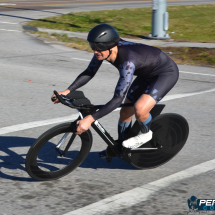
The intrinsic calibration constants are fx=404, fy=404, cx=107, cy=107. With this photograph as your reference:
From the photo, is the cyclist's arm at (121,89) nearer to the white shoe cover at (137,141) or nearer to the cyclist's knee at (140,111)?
the cyclist's knee at (140,111)

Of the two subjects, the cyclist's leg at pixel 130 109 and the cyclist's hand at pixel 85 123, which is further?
the cyclist's leg at pixel 130 109

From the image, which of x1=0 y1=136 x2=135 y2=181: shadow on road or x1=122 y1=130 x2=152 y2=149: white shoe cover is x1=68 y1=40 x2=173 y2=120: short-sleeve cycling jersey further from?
x1=0 y1=136 x2=135 y2=181: shadow on road

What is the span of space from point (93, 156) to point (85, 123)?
1336 mm

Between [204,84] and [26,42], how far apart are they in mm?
7942

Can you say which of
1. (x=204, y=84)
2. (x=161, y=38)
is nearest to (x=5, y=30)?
(x=161, y=38)

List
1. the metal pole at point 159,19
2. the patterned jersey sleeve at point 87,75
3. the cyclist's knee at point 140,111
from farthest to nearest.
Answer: the metal pole at point 159,19, the patterned jersey sleeve at point 87,75, the cyclist's knee at point 140,111

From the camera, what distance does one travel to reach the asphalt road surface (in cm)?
394

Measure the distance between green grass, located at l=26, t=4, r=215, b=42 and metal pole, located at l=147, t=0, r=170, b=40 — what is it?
77 cm

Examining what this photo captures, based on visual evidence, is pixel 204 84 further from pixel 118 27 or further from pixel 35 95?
pixel 118 27

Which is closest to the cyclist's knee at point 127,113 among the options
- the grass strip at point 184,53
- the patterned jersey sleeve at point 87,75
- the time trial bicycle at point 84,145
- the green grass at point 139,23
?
the time trial bicycle at point 84,145

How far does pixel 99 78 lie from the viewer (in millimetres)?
9914

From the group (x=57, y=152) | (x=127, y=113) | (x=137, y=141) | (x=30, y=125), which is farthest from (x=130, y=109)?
(x=30, y=125)

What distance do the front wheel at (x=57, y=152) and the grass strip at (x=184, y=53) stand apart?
824 centimetres

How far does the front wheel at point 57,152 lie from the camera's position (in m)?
4.18
